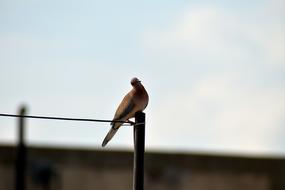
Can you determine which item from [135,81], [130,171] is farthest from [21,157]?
[135,81]

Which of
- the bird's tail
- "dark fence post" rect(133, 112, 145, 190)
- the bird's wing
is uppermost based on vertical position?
the bird's wing

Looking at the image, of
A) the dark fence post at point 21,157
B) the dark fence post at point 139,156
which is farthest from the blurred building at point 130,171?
the dark fence post at point 139,156

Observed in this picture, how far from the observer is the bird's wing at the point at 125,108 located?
41.2ft

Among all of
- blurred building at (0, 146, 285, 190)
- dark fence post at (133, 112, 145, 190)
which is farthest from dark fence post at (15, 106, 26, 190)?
dark fence post at (133, 112, 145, 190)

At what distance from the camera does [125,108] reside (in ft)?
41.4

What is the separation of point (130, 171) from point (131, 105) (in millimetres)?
17429

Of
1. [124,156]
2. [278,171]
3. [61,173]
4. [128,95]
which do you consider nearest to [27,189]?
[61,173]

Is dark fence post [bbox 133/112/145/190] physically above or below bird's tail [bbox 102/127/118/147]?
below

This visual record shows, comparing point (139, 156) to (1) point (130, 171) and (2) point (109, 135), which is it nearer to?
(2) point (109, 135)

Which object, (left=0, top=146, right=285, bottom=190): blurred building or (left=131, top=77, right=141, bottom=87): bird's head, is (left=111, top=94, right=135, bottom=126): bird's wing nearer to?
(left=131, top=77, right=141, bottom=87): bird's head

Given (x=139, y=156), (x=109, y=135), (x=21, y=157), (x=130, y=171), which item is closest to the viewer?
(x=139, y=156)

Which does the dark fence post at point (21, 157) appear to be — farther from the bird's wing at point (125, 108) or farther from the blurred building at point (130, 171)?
the bird's wing at point (125, 108)

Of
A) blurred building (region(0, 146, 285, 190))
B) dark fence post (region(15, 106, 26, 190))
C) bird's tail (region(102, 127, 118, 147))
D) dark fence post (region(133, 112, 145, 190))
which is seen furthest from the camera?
blurred building (region(0, 146, 285, 190))

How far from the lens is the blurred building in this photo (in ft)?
98.2
